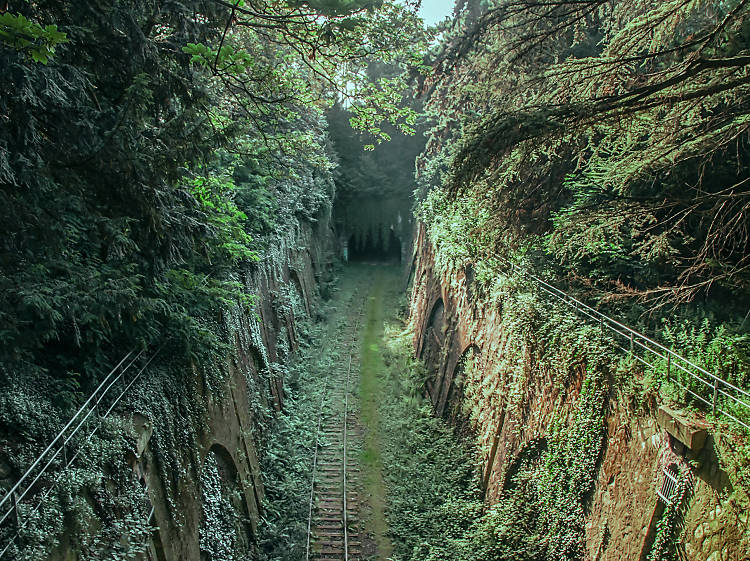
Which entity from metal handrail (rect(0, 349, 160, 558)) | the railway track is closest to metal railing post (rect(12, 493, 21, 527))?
metal handrail (rect(0, 349, 160, 558))

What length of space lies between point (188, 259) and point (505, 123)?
23.7 ft

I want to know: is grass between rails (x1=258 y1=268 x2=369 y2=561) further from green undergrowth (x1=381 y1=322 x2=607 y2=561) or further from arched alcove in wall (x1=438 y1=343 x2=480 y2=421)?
arched alcove in wall (x1=438 y1=343 x2=480 y2=421)

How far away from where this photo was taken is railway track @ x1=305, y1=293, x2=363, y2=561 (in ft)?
37.3

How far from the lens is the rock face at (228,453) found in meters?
7.71

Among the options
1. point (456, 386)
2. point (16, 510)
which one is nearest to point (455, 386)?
point (456, 386)

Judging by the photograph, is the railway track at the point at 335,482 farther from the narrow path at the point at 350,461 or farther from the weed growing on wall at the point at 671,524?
the weed growing on wall at the point at 671,524

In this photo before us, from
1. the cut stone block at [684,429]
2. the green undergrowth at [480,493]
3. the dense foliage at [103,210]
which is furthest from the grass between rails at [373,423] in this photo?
the cut stone block at [684,429]

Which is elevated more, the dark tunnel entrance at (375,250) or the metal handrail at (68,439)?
the metal handrail at (68,439)

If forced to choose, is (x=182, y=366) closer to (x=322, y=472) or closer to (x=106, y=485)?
(x=106, y=485)

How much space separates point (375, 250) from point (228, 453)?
32.9 m

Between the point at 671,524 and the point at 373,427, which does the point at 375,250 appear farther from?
the point at 671,524

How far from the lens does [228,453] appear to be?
1091cm

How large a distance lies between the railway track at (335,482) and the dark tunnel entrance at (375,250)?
23708 millimetres

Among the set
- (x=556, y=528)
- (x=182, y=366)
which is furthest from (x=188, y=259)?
(x=556, y=528)
